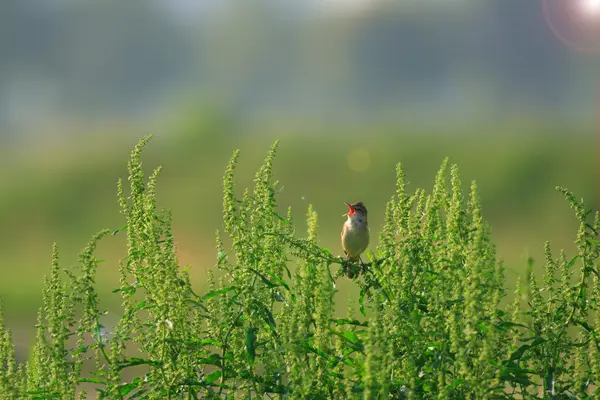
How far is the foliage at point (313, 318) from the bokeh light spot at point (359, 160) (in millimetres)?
15751

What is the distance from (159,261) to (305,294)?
0.35 metres

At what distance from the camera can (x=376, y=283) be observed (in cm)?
234

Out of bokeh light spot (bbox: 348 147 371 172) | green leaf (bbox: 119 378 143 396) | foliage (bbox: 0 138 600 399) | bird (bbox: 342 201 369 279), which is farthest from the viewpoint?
bokeh light spot (bbox: 348 147 371 172)

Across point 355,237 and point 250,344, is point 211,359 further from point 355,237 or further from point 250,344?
point 355,237

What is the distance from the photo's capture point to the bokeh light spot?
59.6 feet

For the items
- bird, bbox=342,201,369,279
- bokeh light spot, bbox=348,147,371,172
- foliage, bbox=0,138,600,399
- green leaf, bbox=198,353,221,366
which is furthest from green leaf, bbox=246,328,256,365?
bokeh light spot, bbox=348,147,371,172

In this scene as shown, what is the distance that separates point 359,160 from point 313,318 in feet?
53.8

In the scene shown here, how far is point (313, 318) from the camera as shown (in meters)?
2.08

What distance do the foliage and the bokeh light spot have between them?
620 inches

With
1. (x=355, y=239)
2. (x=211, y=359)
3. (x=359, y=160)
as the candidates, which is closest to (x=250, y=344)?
(x=211, y=359)

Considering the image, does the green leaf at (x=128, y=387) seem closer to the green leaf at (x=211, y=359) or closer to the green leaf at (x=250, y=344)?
the green leaf at (x=211, y=359)

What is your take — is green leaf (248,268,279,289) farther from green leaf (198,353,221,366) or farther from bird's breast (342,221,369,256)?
bird's breast (342,221,369,256)

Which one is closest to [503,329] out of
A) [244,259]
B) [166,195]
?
[244,259]

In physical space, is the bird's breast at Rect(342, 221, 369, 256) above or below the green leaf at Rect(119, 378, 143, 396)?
above
